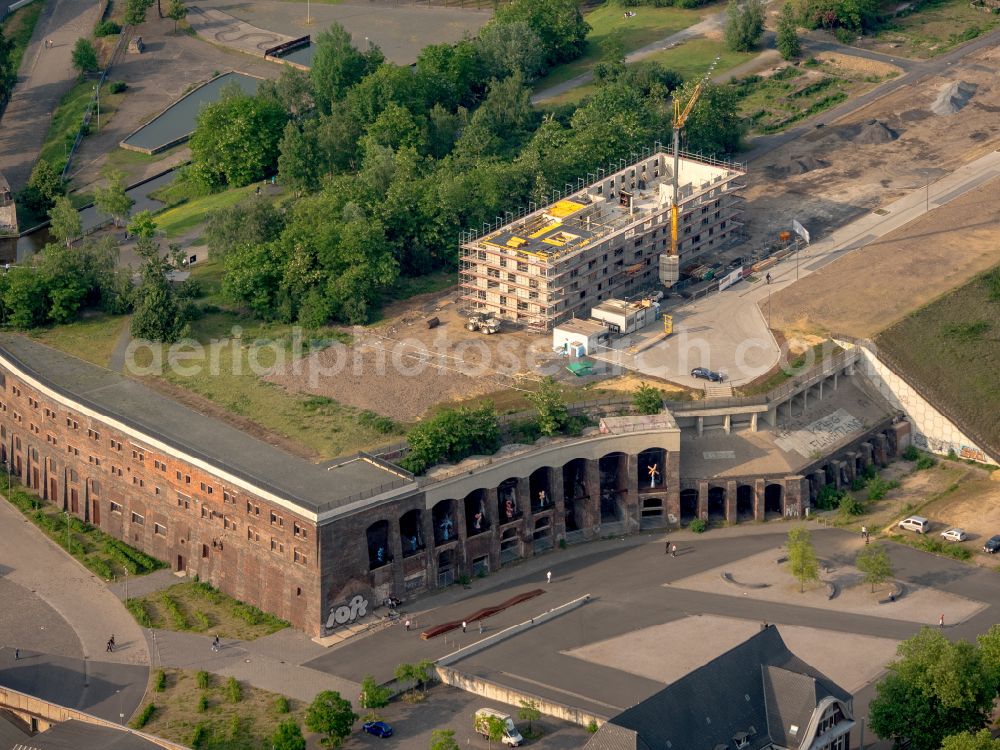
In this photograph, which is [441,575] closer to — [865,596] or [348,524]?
[348,524]

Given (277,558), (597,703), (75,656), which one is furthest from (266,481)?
(597,703)

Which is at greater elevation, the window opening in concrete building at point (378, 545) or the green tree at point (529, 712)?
the window opening in concrete building at point (378, 545)

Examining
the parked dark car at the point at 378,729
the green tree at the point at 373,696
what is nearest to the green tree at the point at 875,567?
the green tree at the point at 373,696

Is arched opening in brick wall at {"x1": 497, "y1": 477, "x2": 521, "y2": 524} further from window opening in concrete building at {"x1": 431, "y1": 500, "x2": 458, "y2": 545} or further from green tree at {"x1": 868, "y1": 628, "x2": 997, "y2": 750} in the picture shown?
green tree at {"x1": 868, "y1": 628, "x2": 997, "y2": 750}

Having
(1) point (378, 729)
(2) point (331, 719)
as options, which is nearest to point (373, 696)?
(1) point (378, 729)

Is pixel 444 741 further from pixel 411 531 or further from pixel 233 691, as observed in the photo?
pixel 411 531

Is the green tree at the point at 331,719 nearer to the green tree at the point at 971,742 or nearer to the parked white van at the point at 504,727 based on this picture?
the parked white van at the point at 504,727
